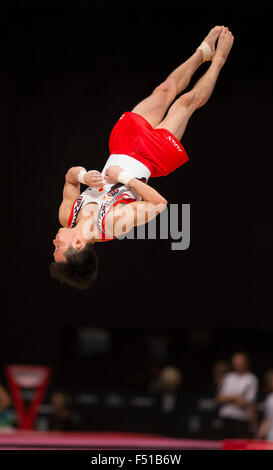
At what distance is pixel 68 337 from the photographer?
11.5 meters

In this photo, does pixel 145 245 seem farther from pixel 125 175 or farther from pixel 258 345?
pixel 125 175

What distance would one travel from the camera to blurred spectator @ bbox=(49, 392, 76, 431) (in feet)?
29.8

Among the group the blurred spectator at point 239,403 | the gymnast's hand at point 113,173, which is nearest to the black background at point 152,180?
the blurred spectator at point 239,403

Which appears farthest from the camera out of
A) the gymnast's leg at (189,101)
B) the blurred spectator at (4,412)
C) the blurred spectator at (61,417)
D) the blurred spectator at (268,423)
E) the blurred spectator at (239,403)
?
the blurred spectator at (61,417)

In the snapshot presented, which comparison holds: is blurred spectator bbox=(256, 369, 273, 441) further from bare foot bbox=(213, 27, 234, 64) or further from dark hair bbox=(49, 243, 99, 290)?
bare foot bbox=(213, 27, 234, 64)

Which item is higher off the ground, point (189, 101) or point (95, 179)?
point (189, 101)

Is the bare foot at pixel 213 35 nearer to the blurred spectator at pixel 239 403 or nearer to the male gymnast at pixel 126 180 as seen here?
the male gymnast at pixel 126 180

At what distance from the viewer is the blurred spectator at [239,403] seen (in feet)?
26.5

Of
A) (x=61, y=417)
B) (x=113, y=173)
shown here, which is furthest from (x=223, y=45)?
(x=61, y=417)

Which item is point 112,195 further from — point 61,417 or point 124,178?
point 61,417

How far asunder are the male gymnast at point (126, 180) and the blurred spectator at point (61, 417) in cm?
438

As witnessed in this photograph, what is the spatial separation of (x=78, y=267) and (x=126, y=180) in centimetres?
71

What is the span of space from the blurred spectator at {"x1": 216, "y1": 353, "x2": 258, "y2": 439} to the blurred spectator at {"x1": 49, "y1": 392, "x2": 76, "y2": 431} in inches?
81.9

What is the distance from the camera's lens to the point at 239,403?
8.06 meters
